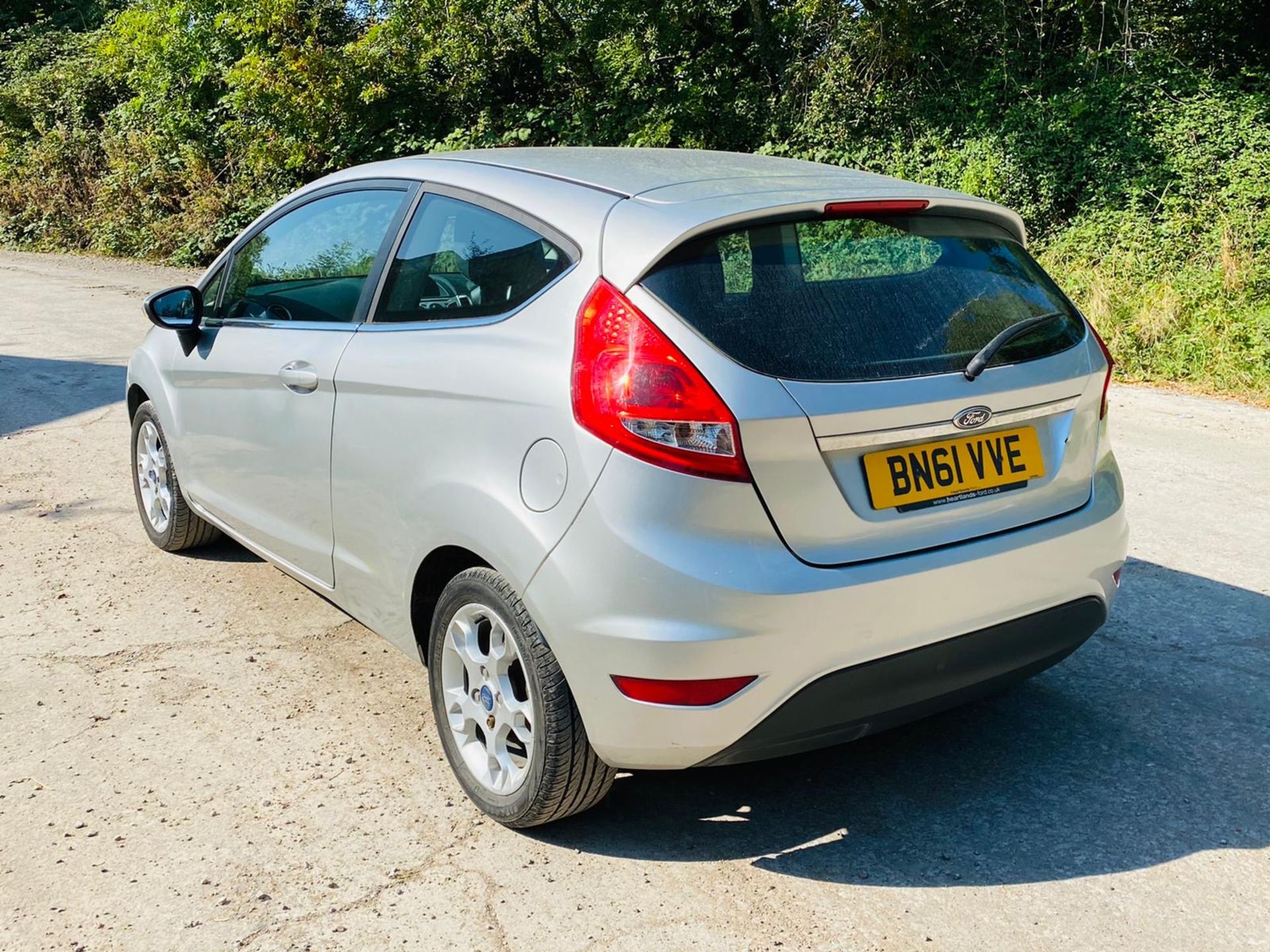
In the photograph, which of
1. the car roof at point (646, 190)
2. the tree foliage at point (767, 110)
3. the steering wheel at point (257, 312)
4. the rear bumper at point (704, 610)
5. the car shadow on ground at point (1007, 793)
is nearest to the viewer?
the rear bumper at point (704, 610)

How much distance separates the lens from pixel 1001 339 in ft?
10.0

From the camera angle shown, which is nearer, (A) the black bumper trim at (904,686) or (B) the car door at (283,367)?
(A) the black bumper trim at (904,686)

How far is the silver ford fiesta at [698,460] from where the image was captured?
8.75 ft

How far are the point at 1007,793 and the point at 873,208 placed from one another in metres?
1.59

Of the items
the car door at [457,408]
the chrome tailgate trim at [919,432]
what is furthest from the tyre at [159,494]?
the chrome tailgate trim at [919,432]

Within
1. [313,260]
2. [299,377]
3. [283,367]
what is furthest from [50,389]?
[299,377]

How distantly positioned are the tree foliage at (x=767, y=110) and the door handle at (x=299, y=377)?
730 cm

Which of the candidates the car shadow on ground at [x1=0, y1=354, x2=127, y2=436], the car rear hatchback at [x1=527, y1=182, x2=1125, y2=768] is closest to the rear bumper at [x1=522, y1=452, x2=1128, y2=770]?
the car rear hatchback at [x1=527, y1=182, x2=1125, y2=768]

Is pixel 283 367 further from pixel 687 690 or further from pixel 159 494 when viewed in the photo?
pixel 687 690

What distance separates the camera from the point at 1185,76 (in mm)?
11672

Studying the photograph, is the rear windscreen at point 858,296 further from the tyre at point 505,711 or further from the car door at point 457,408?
the tyre at point 505,711

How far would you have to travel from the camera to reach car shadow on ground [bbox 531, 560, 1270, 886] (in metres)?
3.00

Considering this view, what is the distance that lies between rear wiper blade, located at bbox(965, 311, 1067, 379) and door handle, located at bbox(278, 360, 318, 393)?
192cm

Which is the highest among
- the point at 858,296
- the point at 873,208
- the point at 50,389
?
the point at 873,208
